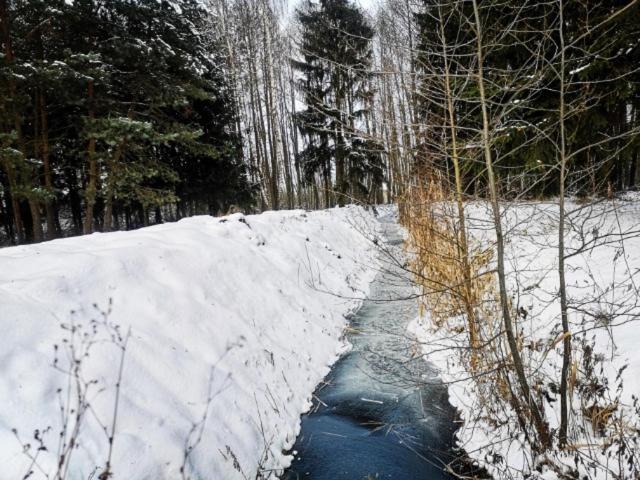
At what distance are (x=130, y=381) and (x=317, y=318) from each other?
3.04 m

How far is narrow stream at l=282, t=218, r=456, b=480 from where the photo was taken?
9.41 ft

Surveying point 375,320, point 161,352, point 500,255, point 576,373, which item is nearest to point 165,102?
point 375,320

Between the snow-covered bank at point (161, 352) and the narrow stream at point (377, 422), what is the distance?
222 millimetres

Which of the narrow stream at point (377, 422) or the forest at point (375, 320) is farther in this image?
the narrow stream at point (377, 422)

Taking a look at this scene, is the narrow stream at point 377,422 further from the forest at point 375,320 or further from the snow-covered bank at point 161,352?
the snow-covered bank at point 161,352

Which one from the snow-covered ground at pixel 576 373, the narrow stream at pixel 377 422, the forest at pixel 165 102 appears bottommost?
the narrow stream at pixel 377 422

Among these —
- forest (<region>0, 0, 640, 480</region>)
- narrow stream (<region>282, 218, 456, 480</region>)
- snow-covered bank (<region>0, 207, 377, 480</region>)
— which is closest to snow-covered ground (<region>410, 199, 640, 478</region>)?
forest (<region>0, 0, 640, 480</region>)

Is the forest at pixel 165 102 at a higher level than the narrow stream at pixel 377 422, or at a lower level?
higher

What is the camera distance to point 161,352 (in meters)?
3.02

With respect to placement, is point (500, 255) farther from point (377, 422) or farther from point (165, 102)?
point (165, 102)

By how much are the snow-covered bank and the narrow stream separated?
222mm

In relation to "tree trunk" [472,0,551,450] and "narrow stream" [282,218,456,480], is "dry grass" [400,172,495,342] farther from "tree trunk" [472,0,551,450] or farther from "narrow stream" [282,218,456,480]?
"tree trunk" [472,0,551,450]

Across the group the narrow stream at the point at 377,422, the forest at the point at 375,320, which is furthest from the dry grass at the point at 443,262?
the narrow stream at the point at 377,422

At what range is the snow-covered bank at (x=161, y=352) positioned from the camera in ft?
7.09
